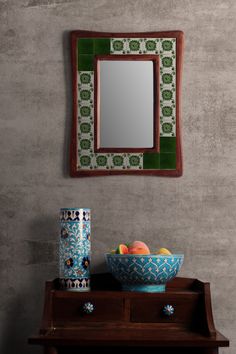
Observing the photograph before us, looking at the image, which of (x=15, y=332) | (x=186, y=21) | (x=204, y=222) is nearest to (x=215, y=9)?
(x=186, y=21)

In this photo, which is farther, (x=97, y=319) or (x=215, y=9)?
(x=215, y=9)

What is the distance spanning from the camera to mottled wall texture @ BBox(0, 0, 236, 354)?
293 cm

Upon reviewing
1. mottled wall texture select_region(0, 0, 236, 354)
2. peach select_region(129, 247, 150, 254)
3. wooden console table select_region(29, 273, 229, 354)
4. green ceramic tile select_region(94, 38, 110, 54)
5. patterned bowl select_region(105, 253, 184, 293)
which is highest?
green ceramic tile select_region(94, 38, 110, 54)

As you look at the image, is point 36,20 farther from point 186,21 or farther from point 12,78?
point 186,21

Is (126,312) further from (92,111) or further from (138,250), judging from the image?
(92,111)

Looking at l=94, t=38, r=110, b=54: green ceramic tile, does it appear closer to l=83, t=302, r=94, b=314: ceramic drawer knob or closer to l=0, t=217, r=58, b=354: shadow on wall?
l=0, t=217, r=58, b=354: shadow on wall

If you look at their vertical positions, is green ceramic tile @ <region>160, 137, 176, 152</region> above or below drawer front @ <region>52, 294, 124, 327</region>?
above

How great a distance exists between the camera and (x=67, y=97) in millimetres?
2986

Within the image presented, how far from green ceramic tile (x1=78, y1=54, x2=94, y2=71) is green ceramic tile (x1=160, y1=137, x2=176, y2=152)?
46cm

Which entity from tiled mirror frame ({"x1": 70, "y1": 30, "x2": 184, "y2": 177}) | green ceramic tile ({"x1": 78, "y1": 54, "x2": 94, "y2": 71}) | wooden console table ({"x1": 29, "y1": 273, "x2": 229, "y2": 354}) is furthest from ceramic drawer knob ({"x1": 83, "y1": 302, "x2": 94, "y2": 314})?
green ceramic tile ({"x1": 78, "y1": 54, "x2": 94, "y2": 71})

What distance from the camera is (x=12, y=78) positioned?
299 centimetres

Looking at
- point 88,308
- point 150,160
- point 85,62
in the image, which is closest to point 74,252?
point 88,308

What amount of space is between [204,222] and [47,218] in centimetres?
72

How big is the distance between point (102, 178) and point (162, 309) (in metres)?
0.71
